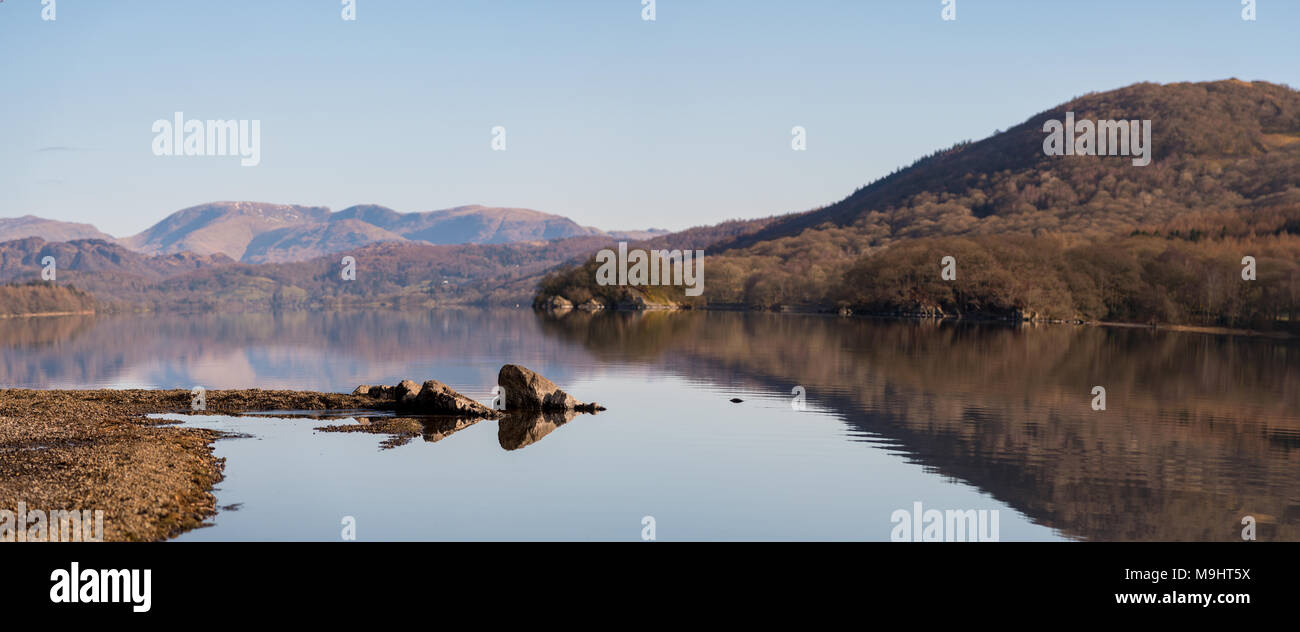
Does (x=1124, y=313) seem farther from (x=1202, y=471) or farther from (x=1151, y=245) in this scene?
(x=1202, y=471)

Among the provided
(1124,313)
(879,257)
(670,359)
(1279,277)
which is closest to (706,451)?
(670,359)

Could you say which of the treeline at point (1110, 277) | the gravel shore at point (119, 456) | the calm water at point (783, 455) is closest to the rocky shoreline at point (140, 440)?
the gravel shore at point (119, 456)

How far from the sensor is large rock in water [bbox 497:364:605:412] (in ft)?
125

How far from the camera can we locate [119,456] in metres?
23.7

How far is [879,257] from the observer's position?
171000 millimetres

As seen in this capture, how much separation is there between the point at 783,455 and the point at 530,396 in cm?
1289

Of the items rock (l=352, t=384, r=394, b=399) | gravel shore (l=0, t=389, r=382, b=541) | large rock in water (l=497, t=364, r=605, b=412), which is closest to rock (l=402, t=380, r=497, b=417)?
large rock in water (l=497, t=364, r=605, b=412)

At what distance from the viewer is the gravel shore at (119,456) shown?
18625mm

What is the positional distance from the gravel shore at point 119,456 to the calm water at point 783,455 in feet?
2.89

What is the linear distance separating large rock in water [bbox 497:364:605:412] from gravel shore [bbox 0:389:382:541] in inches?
192
